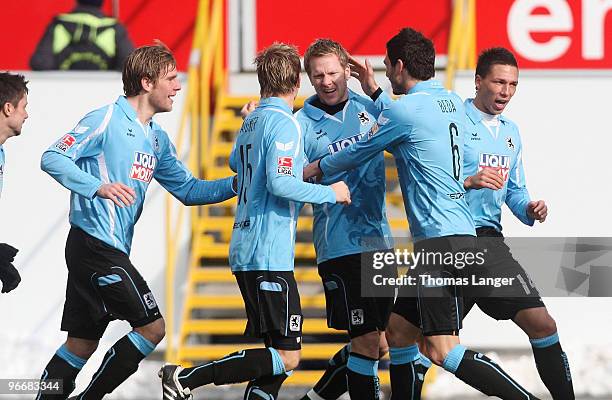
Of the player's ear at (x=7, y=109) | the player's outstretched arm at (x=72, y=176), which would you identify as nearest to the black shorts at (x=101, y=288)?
the player's outstretched arm at (x=72, y=176)

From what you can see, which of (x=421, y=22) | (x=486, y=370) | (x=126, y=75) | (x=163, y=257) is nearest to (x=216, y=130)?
(x=163, y=257)

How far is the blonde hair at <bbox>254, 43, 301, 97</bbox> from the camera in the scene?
323 inches

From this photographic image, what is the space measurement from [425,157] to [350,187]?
699 mm

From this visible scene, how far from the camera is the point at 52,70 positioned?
1279 cm

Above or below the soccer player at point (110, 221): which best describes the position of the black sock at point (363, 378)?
below

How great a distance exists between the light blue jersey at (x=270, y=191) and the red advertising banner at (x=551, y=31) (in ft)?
19.6

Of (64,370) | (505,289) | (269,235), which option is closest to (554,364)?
(505,289)

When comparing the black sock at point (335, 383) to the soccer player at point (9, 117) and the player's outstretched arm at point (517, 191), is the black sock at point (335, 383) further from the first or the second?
the soccer player at point (9, 117)

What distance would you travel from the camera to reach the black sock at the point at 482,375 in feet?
26.4

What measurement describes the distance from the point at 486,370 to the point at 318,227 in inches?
58.2

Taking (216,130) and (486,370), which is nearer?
(486,370)

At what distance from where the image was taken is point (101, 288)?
841 cm

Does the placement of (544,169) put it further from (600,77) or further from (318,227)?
(318,227)

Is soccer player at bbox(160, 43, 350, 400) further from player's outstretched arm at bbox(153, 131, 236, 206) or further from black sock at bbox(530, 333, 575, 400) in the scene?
black sock at bbox(530, 333, 575, 400)
